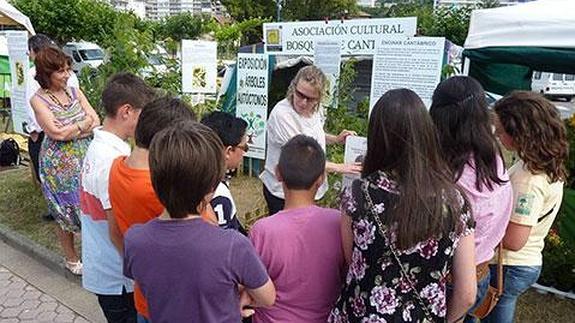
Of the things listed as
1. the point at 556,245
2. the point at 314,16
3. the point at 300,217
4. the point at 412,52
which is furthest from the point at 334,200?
the point at 314,16

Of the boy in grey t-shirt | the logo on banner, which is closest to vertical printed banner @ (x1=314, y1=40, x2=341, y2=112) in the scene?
the logo on banner

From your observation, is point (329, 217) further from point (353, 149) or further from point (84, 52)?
point (84, 52)

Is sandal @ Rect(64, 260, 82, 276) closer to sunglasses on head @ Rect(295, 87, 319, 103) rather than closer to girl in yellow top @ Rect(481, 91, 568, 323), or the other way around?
sunglasses on head @ Rect(295, 87, 319, 103)

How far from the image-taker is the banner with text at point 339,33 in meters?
3.73

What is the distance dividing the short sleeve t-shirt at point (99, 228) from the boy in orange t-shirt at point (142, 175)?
0.76 ft

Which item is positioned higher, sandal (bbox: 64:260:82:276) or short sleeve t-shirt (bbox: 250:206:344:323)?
short sleeve t-shirt (bbox: 250:206:344:323)

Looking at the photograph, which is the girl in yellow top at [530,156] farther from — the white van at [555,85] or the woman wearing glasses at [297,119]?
the white van at [555,85]

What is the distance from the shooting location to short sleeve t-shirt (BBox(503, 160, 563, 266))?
6.29 feet

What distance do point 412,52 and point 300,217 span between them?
2.16m

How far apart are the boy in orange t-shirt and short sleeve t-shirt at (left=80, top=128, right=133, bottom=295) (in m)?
0.23

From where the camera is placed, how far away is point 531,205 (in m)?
1.91

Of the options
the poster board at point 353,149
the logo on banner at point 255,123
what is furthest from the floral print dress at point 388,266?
the logo on banner at point 255,123

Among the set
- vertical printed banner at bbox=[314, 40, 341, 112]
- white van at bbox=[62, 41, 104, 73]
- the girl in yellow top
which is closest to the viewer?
the girl in yellow top

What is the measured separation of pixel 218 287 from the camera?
1396mm
